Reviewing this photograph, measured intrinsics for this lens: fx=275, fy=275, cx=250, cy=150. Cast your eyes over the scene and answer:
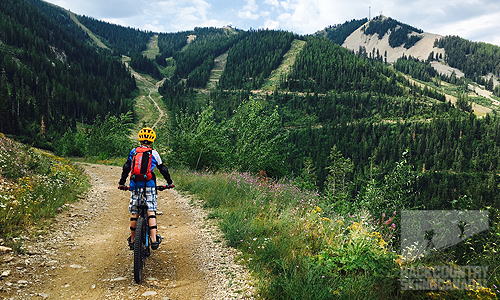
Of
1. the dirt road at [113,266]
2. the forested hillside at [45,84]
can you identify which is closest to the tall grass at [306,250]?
the dirt road at [113,266]

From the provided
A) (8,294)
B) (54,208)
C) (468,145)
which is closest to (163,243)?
(8,294)

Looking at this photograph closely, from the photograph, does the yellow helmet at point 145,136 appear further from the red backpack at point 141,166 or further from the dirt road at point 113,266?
the dirt road at point 113,266

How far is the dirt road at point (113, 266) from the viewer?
16.0ft

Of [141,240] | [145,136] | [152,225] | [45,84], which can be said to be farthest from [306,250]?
[45,84]

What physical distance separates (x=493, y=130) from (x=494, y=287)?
233704 mm

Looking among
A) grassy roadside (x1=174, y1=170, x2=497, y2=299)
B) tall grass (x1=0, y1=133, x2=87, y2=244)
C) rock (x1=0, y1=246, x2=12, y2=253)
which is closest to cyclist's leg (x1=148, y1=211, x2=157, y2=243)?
grassy roadside (x1=174, y1=170, x2=497, y2=299)

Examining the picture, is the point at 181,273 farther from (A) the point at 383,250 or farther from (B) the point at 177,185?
(B) the point at 177,185

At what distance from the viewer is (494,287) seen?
4273 millimetres

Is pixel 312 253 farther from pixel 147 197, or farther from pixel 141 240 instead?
pixel 147 197

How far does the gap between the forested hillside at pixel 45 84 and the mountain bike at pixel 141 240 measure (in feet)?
340

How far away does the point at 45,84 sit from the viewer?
464 feet

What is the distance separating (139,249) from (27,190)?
18.5ft

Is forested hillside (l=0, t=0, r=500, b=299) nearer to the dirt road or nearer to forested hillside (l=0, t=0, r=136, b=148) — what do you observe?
forested hillside (l=0, t=0, r=136, b=148)

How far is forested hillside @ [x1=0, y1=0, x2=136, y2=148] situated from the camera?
10856 cm
